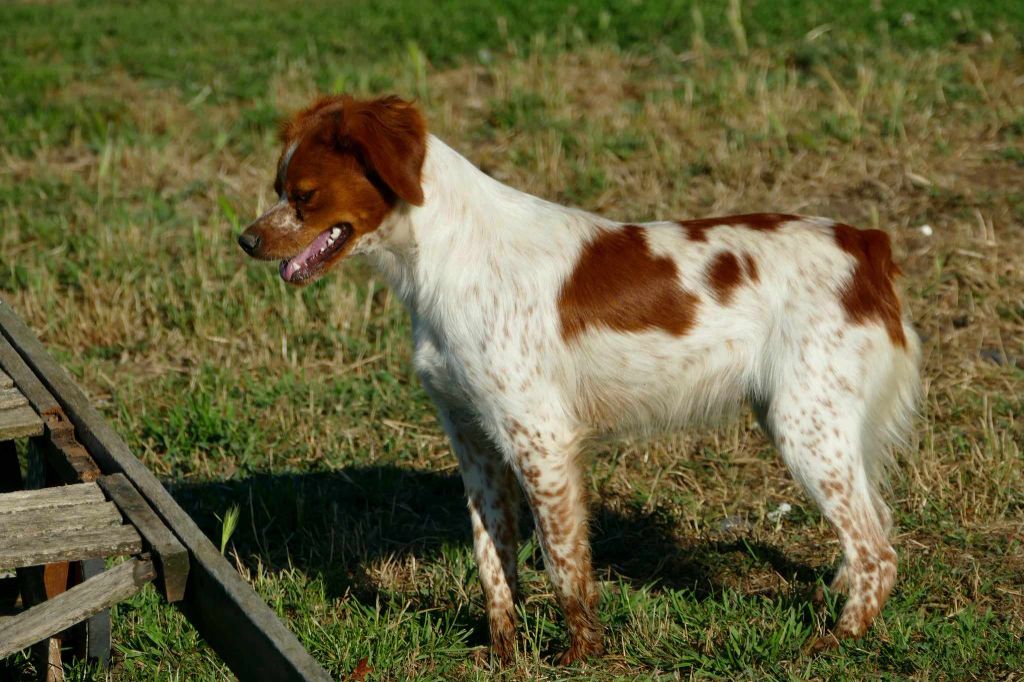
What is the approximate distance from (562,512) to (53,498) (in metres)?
1.39

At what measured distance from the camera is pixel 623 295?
3.74m

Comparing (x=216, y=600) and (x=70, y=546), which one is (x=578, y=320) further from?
(x=70, y=546)

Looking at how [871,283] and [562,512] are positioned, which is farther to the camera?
[871,283]

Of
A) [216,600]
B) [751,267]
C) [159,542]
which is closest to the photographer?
[216,600]

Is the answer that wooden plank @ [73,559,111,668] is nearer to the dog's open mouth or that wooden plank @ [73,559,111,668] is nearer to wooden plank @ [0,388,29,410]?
wooden plank @ [0,388,29,410]

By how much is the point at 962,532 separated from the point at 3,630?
3117 millimetres

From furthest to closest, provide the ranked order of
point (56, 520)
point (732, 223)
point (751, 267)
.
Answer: point (732, 223)
point (751, 267)
point (56, 520)

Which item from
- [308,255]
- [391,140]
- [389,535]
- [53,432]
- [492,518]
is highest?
[391,140]

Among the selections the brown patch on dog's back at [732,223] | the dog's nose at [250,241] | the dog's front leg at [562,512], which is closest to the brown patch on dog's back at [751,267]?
the brown patch on dog's back at [732,223]

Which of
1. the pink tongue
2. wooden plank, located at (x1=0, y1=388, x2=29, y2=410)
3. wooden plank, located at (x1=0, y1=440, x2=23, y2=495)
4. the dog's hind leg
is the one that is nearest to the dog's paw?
the dog's hind leg

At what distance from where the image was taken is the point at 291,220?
143 inches

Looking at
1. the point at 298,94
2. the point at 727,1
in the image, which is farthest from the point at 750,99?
the point at 298,94

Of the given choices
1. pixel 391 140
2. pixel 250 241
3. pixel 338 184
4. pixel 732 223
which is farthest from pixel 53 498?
pixel 732 223

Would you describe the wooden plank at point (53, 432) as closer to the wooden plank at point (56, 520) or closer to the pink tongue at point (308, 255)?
the wooden plank at point (56, 520)
